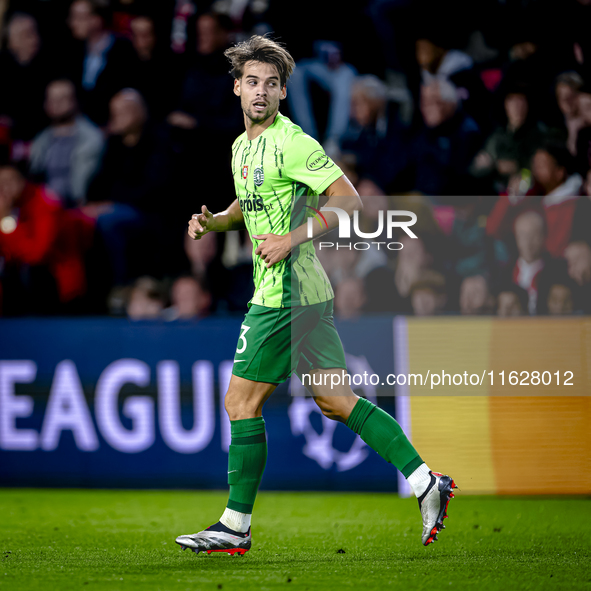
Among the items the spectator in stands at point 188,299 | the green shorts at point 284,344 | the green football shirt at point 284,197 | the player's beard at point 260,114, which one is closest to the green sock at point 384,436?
the green shorts at point 284,344

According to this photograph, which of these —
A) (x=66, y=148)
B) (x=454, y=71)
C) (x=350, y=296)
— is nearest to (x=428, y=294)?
(x=350, y=296)

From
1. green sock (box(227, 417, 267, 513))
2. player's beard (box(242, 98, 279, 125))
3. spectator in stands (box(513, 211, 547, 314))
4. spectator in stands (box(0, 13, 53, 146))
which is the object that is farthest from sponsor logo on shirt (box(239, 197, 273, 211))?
spectator in stands (box(0, 13, 53, 146))

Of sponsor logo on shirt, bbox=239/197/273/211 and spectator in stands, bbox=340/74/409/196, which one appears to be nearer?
sponsor logo on shirt, bbox=239/197/273/211

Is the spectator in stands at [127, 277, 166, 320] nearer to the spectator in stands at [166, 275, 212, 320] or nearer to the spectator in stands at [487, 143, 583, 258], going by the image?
the spectator in stands at [166, 275, 212, 320]

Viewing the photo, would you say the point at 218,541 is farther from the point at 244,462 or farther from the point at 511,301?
the point at 511,301

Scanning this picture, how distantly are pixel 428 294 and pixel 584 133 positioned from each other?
2.00m

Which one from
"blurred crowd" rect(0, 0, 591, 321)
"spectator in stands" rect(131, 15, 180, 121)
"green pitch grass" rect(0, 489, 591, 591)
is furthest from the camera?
"spectator in stands" rect(131, 15, 180, 121)

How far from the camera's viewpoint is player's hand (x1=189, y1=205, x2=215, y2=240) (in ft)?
12.1

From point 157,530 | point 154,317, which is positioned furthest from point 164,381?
point 157,530

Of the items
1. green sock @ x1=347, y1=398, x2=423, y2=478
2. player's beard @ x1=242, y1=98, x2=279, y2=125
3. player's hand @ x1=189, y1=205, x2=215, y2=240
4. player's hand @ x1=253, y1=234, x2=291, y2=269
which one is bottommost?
green sock @ x1=347, y1=398, x2=423, y2=478

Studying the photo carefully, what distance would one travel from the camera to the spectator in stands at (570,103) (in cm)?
666

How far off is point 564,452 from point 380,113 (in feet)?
10.7

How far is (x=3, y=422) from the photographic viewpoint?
19.7 feet

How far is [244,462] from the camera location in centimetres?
354
